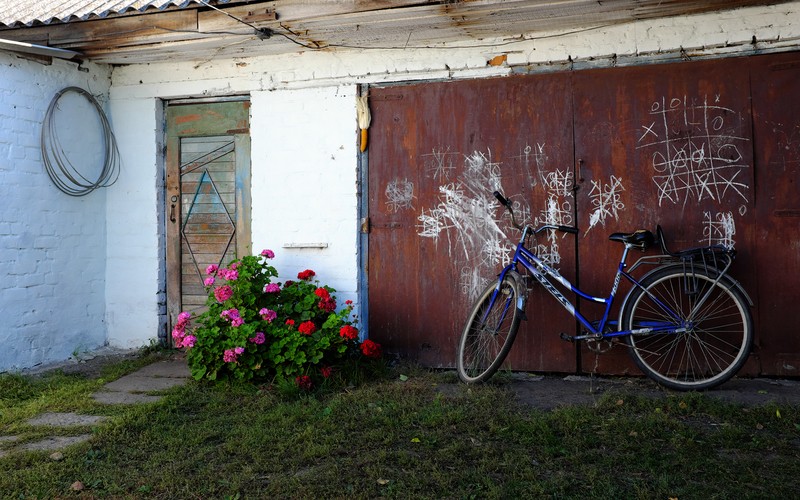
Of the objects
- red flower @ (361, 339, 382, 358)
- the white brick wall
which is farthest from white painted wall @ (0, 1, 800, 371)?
red flower @ (361, 339, 382, 358)

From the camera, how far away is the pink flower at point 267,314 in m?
4.87

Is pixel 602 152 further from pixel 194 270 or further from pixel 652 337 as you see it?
pixel 194 270

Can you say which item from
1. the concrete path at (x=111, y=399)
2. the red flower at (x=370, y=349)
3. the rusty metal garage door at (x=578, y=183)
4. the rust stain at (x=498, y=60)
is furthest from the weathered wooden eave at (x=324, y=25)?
the concrete path at (x=111, y=399)

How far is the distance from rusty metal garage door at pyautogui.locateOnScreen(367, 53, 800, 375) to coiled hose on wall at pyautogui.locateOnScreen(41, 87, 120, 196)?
264 cm

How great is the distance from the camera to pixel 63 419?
429cm

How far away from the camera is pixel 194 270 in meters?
6.26

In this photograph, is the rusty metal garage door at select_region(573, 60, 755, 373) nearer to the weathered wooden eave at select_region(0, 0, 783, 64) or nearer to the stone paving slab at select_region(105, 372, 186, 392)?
the weathered wooden eave at select_region(0, 0, 783, 64)

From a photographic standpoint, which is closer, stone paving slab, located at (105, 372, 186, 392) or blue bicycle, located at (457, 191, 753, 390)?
blue bicycle, located at (457, 191, 753, 390)

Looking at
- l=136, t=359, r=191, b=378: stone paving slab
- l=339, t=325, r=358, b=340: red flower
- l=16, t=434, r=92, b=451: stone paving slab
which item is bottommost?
l=16, t=434, r=92, b=451: stone paving slab

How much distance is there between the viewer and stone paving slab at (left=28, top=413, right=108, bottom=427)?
418 cm

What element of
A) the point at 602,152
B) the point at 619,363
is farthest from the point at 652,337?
the point at 602,152

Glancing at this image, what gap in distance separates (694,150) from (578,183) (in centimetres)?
87

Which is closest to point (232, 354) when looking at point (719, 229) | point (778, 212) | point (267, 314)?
point (267, 314)

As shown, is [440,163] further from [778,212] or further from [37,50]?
[37,50]
